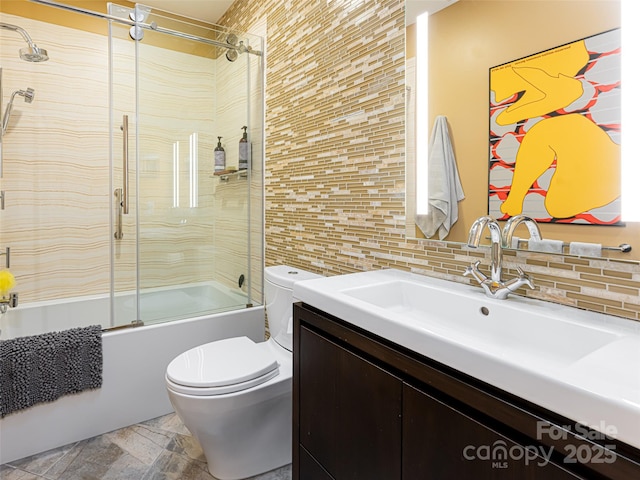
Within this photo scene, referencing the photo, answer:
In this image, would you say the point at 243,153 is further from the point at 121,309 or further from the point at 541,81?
the point at 541,81

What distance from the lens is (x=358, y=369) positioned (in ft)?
3.15

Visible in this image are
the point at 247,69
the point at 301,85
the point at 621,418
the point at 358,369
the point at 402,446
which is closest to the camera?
the point at 621,418

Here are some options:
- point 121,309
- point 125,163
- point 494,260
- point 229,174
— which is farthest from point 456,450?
point 125,163

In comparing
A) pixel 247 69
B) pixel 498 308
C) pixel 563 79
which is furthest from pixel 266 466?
pixel 247 69

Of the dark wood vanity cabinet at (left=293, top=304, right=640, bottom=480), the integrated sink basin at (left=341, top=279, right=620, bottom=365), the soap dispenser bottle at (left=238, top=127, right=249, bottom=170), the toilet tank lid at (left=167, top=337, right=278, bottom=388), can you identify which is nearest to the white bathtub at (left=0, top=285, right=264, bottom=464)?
the toilet tank lid at (left=167, top=337, right=278, bottom=388)

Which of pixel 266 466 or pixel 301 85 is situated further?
pixel 301 85

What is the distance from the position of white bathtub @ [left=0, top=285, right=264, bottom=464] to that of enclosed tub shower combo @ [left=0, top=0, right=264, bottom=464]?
0.4 inches

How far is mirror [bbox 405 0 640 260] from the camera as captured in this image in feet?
3.12

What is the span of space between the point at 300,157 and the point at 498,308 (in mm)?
1387

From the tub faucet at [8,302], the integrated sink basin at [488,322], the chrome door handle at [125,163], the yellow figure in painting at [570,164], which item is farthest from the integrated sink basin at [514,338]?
the tub faucet at [8,302]

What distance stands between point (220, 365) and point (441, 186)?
1.13 m

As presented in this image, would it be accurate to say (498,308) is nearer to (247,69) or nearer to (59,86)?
(247,69)

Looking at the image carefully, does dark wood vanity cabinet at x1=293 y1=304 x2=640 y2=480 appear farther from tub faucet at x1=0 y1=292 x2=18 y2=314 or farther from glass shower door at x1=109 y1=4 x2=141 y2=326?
tub faucet at x1=0 y1=292 x2=18 y2=314

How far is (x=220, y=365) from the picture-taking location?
1568 mm
